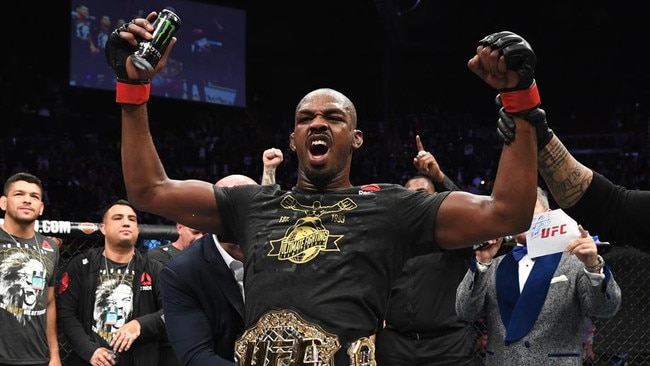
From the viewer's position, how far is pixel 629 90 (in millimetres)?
15945

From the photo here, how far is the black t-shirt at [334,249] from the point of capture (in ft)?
5.96

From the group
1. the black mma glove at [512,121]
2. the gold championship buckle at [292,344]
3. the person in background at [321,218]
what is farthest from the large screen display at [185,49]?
the black mma glove at [512,121]

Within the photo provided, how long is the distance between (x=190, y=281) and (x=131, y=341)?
54.4 inches

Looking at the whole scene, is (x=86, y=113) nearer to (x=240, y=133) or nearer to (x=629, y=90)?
(x=240, y=133)

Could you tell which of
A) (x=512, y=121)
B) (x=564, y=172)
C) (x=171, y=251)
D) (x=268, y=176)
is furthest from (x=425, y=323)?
(x=512, y=121)

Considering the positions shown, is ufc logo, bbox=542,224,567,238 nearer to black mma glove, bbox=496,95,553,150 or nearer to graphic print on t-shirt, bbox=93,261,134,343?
black mma glove, bbox=496,95,553,150

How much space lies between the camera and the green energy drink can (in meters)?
1.78

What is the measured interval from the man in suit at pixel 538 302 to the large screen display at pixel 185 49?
959 centimetres

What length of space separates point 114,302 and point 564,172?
259 cm

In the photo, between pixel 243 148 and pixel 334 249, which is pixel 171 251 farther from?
pixel 243 148

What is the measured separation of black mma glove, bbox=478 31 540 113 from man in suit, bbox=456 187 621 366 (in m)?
1.32

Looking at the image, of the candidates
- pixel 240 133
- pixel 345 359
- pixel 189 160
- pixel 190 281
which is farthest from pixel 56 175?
pixel 345 359

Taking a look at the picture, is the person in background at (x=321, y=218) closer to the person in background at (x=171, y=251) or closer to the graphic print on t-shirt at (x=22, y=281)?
the person in background at (x=171, y=251)

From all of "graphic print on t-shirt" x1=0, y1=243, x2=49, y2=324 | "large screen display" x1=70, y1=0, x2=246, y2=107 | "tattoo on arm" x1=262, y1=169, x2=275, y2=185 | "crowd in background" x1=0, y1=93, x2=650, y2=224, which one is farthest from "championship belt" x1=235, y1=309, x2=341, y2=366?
"large screen display" x1=70, y1=0, x2=246, y2=107
